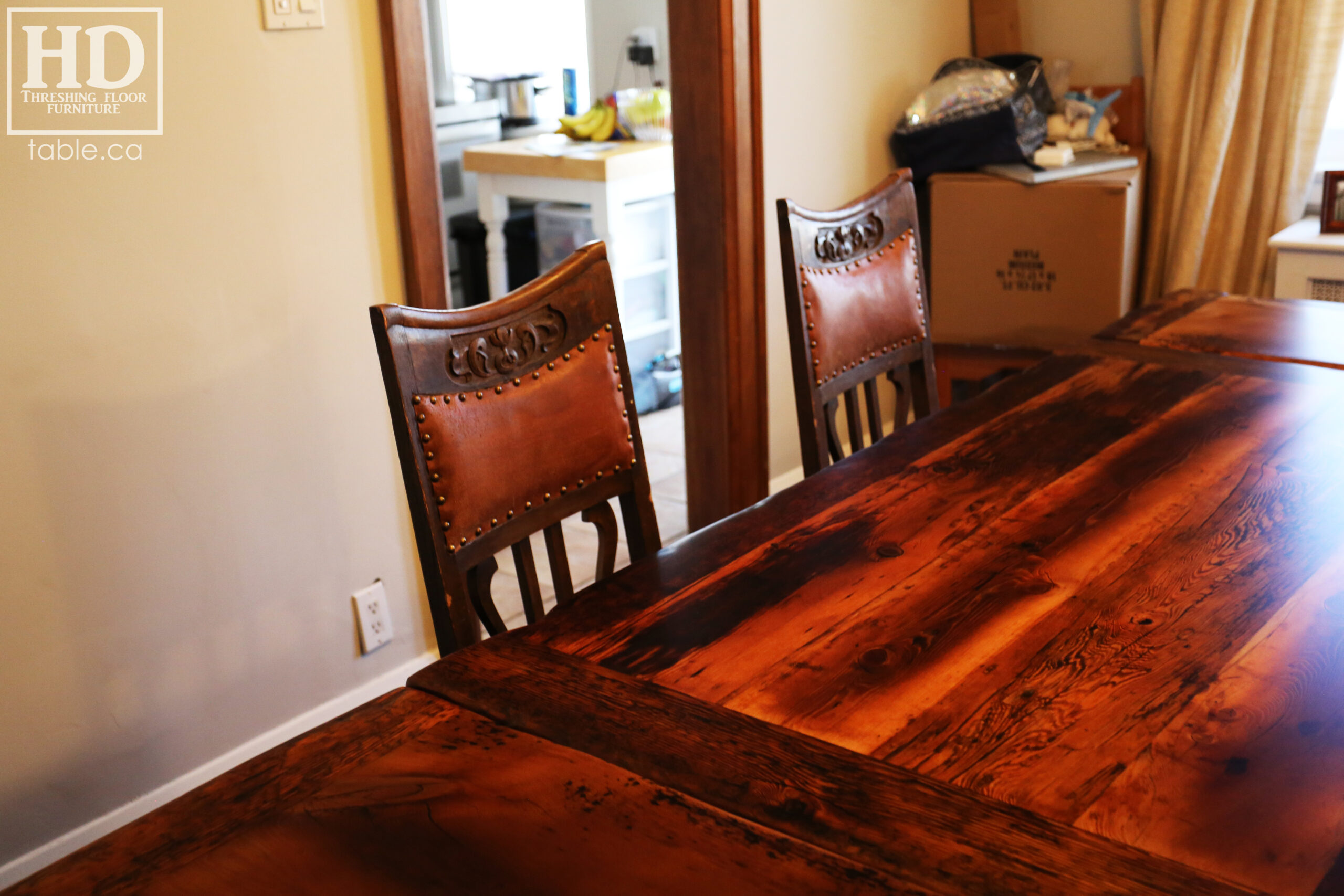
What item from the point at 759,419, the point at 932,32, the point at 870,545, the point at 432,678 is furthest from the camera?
the point at 932,32

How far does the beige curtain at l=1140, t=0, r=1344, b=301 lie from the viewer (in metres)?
2.94

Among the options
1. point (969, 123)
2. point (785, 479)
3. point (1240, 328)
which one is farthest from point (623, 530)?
point (1240, 328)

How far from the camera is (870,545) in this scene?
123 cm

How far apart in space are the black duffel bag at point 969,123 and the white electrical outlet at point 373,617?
1797mm

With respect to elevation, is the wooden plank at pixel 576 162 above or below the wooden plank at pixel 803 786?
above

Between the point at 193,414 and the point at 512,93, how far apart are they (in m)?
2.93

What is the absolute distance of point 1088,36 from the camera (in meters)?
3.39

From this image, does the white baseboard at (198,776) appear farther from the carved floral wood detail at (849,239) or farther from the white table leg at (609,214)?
the white table leg at (609,214)

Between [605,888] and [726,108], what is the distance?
2097 millimetres

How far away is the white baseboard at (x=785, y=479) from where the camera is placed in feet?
9.96

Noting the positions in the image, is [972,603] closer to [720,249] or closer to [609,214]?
[720,249]

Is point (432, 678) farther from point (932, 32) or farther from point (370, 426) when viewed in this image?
point (932, 32)

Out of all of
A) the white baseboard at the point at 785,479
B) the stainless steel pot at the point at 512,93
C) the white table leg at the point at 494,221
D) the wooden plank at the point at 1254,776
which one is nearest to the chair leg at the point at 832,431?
the wooden plank at the point at 1254,776

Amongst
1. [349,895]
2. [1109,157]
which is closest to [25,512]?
[349,895]
